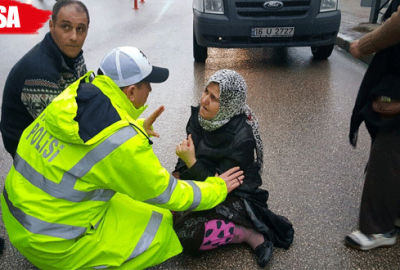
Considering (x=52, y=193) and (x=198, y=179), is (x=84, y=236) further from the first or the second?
(x=198, y=179)

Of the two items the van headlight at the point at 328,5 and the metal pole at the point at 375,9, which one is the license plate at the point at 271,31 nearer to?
the van headlight at the point at 328,5

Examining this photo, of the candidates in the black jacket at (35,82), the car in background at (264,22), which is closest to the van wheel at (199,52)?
the car in background at (264,22)

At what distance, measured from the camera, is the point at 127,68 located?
2.33 metres

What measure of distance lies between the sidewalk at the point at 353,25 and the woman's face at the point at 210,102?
5256 millimetres

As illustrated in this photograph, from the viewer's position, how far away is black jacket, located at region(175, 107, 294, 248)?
2.73m

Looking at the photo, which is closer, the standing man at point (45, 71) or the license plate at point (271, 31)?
the standing man at point (45, 71)

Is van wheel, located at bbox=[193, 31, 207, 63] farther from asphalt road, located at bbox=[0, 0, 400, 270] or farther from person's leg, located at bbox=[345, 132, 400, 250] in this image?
person's leg, located at bbox=[345, 132, 400, 250]

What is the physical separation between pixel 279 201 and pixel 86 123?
1824 mm

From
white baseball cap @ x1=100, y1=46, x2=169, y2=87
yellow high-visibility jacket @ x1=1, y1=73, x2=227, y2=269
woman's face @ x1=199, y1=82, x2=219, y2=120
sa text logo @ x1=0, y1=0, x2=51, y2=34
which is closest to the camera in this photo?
yellow high-visibility jacket @ x1=1, y1=73, x2=227, y2=269

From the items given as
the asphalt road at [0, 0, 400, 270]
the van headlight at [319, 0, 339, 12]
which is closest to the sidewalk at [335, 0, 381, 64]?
the asphalt road at [0, 0, 400, 270]

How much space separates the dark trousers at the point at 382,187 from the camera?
8.63ft

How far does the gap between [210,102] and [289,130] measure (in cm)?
220

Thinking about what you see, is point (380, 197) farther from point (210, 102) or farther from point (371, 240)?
point (210, 102)

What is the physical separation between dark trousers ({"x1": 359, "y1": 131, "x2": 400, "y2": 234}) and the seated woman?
0.50 metres
